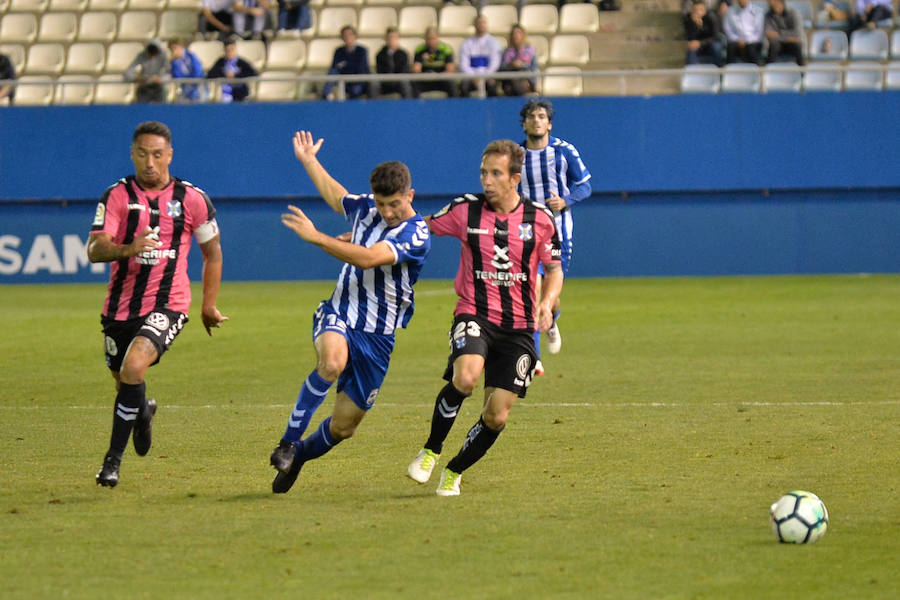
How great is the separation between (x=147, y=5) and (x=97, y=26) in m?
0.99

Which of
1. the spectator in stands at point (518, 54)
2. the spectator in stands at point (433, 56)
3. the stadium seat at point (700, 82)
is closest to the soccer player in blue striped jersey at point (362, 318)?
the spectator in stands at point (518, 54)

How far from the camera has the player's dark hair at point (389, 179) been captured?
695 centimetres

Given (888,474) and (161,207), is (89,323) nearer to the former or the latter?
(161,207)

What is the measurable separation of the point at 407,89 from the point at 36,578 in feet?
60.4

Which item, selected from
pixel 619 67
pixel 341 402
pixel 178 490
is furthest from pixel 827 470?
pixel 619 67

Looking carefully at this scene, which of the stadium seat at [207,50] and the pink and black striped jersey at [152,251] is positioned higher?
the stadium seat at [207,50]

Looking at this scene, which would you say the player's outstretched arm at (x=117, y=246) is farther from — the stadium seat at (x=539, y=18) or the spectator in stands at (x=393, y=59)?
the stadium seat at (x=539, y=18)

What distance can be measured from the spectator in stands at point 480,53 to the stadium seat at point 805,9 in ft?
16.9

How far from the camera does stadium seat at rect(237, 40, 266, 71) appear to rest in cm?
2486

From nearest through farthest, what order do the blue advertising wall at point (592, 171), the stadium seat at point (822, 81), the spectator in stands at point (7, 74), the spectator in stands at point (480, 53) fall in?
the spectator in stands at point (480, 53)
the stadium seat at point (822, 81)
the blue advertising wall at point (592, 171)
the spectator in stands at point (7, 74)

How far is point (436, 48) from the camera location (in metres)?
22.8

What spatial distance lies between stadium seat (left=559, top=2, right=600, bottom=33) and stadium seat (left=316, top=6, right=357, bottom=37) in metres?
3.66

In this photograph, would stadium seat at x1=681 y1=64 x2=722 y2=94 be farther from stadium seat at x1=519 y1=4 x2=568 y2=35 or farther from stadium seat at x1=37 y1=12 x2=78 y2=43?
stadium seat at x1=37 y1=12 x2=78 y2=43

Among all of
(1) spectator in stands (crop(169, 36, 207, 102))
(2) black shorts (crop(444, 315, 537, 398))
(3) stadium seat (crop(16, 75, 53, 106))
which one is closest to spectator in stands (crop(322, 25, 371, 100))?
(1) spectator in stands (crop(169, 36, 207, 102))
